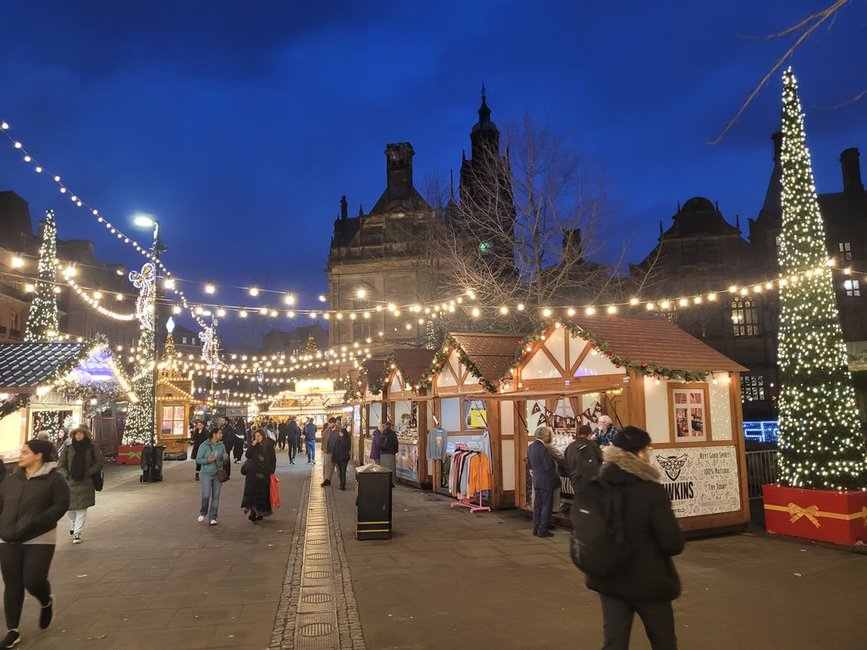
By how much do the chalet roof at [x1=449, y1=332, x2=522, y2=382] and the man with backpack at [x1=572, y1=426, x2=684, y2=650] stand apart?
→ 9370 millimetres

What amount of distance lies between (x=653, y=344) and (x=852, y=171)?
36114mm

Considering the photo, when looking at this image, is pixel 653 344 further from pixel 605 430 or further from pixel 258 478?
pixel 258 478

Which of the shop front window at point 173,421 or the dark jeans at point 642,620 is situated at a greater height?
the shop front window at point 173,421

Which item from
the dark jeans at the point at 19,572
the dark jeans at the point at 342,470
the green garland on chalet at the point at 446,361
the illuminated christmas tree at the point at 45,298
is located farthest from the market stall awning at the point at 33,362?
the illuminated christmas tree at the point at 45,298

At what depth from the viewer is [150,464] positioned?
1791 cm

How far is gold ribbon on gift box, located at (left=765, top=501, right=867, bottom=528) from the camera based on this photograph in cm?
900

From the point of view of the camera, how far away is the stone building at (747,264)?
36062mm

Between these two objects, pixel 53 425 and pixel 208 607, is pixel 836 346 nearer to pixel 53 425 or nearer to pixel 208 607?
pixel 208 607

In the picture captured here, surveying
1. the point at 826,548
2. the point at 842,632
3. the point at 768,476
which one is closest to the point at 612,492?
the point at 842,632

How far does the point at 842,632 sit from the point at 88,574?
25.9 ft

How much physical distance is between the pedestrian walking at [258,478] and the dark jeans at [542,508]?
4.86m

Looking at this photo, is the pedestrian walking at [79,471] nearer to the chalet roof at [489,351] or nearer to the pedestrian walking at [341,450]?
the chalet roof at [489,351]

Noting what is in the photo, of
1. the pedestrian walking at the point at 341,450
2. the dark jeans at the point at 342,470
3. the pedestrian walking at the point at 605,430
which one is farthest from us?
the dark jeans at the point at 342,470

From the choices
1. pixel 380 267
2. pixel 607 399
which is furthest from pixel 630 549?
pixel 380 267
